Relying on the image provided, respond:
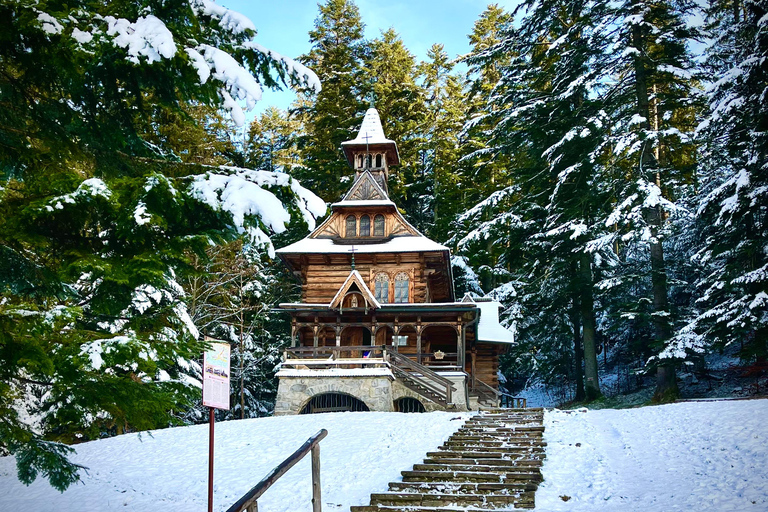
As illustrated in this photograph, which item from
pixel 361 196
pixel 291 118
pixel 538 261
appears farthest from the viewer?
pixel 291 118

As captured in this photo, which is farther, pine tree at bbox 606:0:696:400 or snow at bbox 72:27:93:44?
pine tree at bbox 606:0:696:400

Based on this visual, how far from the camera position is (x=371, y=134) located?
3362cm

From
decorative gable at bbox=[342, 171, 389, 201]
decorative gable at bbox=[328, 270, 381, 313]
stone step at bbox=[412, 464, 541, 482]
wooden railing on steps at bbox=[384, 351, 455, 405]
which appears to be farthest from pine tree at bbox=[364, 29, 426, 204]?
stone step at bbox=[412, 464, 541, 482]

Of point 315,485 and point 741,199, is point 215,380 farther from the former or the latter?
point 741,199

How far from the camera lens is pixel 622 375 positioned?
38000 mm

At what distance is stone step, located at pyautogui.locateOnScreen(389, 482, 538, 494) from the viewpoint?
10078 millimetres

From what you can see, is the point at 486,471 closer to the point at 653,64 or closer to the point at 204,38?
the point at 204,38

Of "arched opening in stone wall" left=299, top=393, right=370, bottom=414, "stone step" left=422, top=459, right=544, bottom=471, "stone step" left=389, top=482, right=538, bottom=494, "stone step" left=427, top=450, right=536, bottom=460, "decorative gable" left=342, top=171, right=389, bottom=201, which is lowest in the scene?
"stone step" left=389, top=482, right=538, bottom=494

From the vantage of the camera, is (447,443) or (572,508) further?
(447,443)

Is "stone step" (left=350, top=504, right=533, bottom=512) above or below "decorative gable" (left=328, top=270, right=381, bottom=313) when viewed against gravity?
below

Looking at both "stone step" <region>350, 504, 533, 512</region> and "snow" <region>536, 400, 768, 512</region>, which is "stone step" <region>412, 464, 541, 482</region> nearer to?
"snow" <region>536, 400, 768, 512</region>

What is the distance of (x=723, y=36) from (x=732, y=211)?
7.24 m

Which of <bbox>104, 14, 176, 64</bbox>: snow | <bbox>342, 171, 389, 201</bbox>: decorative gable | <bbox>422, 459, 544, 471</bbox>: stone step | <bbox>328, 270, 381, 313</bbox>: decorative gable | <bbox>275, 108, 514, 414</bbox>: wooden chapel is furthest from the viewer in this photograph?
<bbox>342, 171, 389, 201</bbox>: decorative gable

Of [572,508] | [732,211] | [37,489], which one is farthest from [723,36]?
[37,489]
